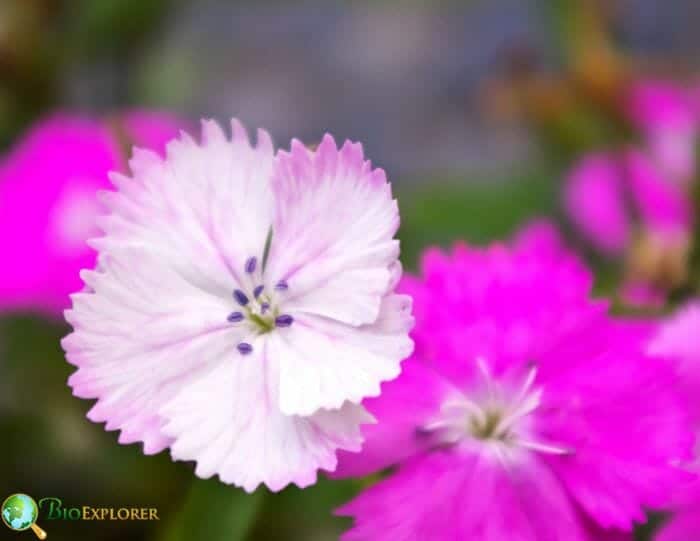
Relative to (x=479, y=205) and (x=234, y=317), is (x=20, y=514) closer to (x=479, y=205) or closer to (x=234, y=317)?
(x=234, y=317)

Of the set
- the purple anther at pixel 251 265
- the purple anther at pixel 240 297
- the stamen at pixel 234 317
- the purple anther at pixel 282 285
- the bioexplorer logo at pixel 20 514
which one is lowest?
the bioexplorer logo at pixel 20 514

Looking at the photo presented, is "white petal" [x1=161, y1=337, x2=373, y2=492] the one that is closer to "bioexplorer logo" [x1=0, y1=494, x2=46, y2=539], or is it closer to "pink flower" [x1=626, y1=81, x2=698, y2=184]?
"bioexplorer logo" [x1=0, y1=494, x2=46, y2=539]

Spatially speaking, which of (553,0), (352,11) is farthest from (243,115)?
(553,0)

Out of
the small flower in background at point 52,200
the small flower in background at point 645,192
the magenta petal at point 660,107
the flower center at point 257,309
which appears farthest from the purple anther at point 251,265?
the magenta petal at point 660,107

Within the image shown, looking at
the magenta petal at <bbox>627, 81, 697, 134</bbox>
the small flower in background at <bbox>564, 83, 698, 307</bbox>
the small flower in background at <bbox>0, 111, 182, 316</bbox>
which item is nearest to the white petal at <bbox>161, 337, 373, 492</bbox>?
the small flower in background at <bbox>0, 111, 182, 316</bbox>

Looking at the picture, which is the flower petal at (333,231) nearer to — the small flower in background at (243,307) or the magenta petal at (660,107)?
the small flower in background at (243,307)

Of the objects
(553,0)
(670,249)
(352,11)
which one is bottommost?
(670,249)

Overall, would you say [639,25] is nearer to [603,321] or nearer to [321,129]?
[321,129]
